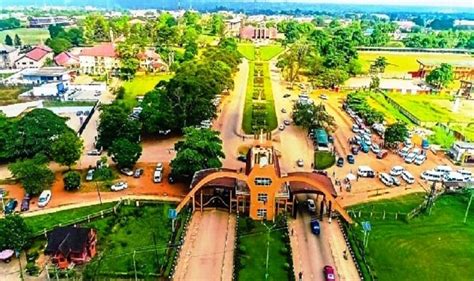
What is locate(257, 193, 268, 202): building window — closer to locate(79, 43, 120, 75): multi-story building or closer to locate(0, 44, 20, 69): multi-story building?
locate(79, 43, 120, 75): multi-story building

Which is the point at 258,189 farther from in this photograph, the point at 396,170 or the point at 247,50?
the point at 247,50

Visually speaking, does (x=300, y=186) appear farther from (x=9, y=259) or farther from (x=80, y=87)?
(x=80, y=87)

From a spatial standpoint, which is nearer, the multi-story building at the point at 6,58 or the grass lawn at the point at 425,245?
the grass lawn at the point at 425,245

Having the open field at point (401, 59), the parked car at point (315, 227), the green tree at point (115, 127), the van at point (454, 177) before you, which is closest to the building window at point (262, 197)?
the parked car at point (315, 227)

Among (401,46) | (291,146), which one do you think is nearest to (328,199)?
(291,146)

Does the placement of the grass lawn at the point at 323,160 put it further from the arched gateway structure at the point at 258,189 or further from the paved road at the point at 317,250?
the paved road at the point at 317,250

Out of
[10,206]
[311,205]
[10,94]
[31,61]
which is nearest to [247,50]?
[31,61]
